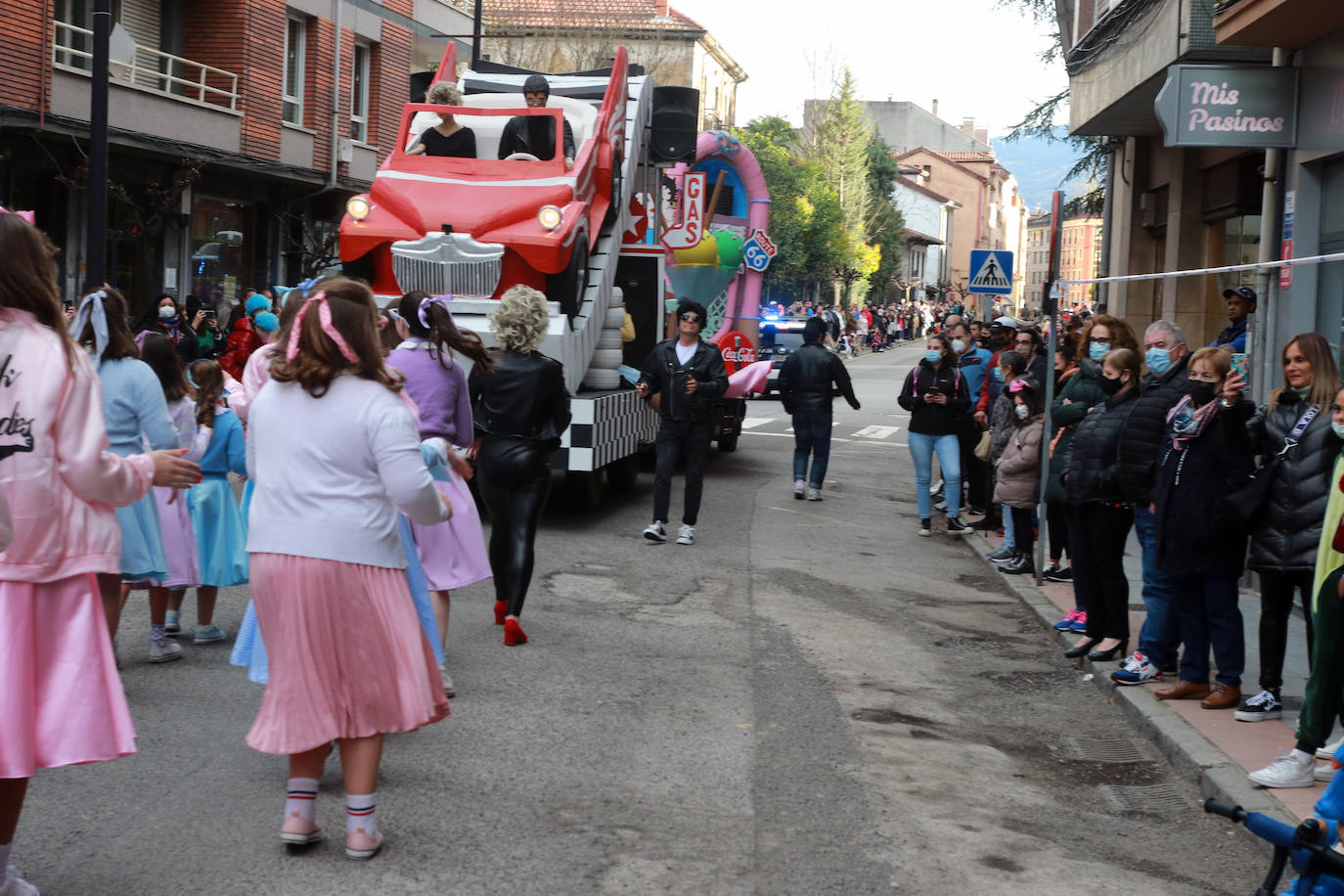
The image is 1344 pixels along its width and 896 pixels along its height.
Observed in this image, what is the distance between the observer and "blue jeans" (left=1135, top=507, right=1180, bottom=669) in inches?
291

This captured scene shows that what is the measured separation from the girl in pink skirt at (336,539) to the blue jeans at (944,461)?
9490mm

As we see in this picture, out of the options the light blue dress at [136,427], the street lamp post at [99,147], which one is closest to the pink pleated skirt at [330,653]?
the light blue dress at [136,427]

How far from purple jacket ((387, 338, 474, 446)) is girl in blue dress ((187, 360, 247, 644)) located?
49.6 inches

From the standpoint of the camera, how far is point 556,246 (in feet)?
38.4

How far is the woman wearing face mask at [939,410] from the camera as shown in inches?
527

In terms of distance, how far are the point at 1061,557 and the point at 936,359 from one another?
8.19 feet

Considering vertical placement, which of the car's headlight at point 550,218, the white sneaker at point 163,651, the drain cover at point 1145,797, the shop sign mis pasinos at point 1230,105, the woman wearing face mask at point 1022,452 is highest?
the shop sign mis pasinos at point 1230,105

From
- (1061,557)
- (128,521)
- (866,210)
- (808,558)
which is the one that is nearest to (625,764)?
(128,521)

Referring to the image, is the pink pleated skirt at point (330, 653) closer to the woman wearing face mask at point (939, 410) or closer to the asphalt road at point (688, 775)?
the asphalt road at point (688, 775)

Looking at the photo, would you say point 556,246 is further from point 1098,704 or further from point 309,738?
point 309,738

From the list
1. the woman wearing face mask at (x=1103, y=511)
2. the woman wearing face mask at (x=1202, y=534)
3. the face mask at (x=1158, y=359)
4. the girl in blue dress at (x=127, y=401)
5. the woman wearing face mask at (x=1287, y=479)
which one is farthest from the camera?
the woman wearing face mask at (x=1103, y=511)

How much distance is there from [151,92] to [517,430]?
16.5 metres

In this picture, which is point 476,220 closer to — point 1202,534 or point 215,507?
point 215,507

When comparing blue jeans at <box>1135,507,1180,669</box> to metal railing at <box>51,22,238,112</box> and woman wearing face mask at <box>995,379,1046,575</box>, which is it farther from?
metal railing at <box>51,22,238,112</box>
